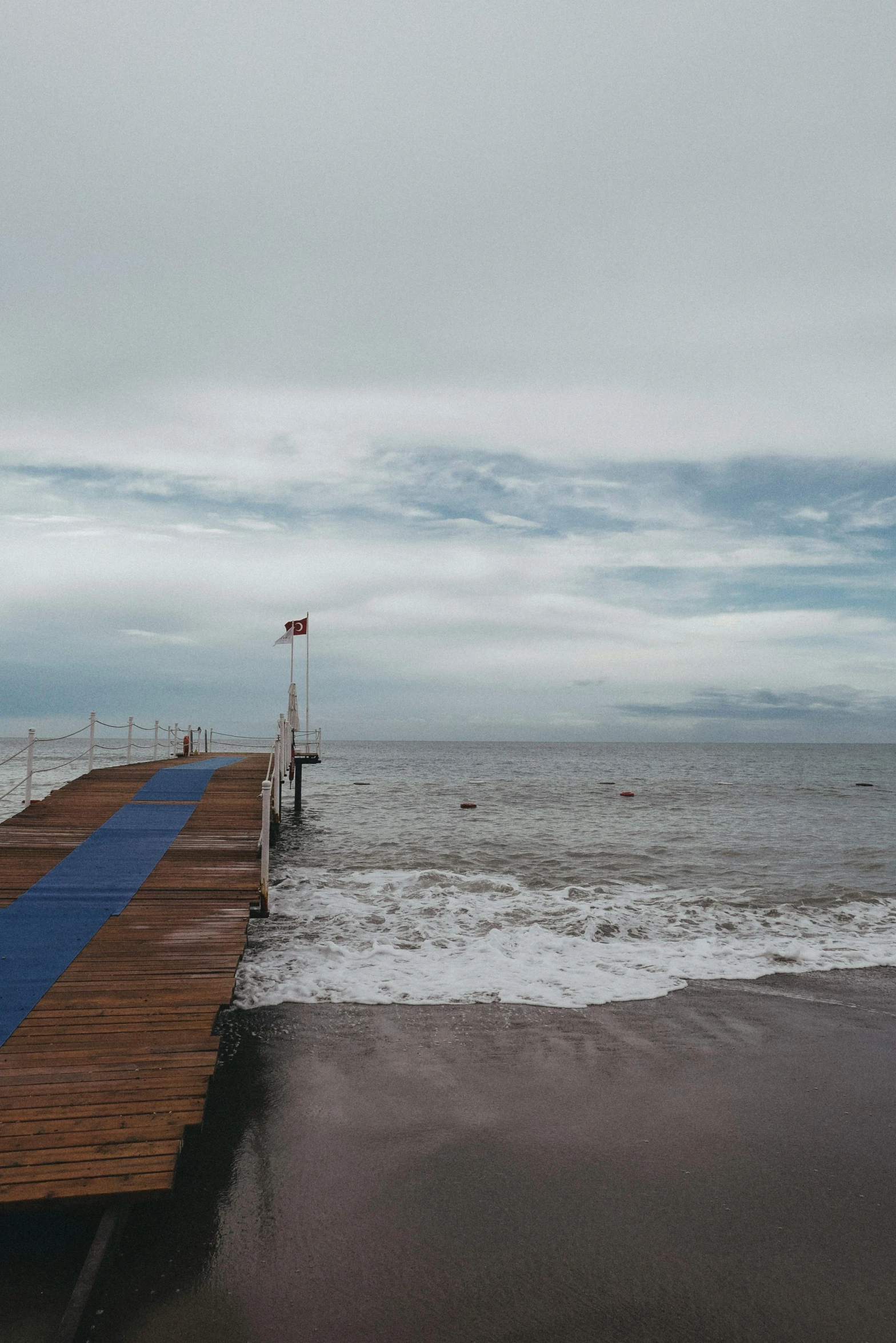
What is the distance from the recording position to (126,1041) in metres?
5.70

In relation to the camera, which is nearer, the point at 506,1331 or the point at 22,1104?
the point at 506,1331

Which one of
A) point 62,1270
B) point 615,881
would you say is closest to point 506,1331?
point 62,1270

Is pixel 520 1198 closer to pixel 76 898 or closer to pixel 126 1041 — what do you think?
pixel 126 1041

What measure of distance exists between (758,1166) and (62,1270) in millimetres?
4427

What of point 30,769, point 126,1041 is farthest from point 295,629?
point 126,1041

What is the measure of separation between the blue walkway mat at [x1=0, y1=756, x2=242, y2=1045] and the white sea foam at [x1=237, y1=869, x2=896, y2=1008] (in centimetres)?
200

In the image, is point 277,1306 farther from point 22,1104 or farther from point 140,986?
point 140,986

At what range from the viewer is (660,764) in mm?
92312

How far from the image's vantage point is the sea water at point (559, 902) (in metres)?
9.64

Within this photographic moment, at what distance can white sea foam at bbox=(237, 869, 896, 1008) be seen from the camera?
9188mm

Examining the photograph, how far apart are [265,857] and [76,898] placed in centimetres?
233

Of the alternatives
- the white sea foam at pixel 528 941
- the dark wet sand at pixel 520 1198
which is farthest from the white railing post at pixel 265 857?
the dark wet sand at pixel 520 1198

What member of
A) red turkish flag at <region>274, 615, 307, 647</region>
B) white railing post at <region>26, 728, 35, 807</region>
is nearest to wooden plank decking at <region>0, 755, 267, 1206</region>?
white railing post at <region>26, 728, 35, 807</region>

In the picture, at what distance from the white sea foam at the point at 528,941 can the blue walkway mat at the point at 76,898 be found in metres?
2.00
